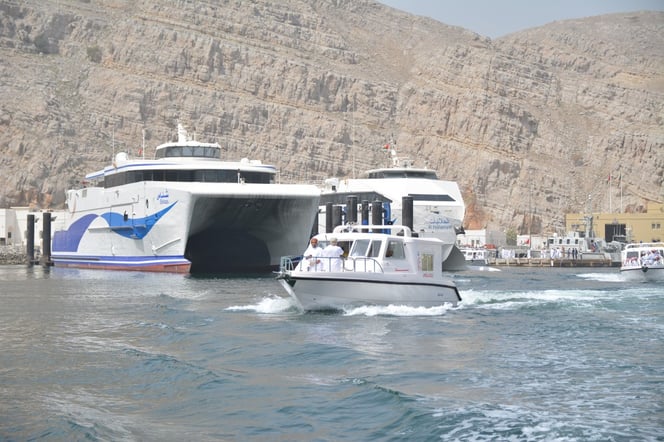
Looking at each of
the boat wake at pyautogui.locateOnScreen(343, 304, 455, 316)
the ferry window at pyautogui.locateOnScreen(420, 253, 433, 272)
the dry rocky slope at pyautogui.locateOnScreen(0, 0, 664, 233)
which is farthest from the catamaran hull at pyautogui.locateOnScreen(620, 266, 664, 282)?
the dry rocky slope at pyautogui.locateOnScreen(0, 0, 664, 233)

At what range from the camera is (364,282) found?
22.2 metres

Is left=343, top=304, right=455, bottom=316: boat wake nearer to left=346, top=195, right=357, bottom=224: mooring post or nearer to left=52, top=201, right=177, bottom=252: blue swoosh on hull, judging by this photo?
left=52, top=201, right=177, bottom=252: blue swoosh on hull

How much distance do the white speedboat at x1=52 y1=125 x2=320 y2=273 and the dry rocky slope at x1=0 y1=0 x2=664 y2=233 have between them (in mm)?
39374

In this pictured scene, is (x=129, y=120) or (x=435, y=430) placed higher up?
(x=129, y=120)

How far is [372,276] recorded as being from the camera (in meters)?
22.3

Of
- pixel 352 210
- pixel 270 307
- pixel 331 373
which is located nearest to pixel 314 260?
pixel 270 307

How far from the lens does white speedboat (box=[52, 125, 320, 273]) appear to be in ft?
140

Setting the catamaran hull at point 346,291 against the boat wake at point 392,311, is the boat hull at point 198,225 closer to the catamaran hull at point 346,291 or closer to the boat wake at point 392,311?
the catamaran hull at point 346,291

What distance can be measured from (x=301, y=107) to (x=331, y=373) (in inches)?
3716

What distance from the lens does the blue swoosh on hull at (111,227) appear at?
4507 centimetres

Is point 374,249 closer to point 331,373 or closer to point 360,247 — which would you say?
point 360,247

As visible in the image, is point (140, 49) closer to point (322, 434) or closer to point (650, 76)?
point (650, 76)

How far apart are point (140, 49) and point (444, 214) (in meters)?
57.5

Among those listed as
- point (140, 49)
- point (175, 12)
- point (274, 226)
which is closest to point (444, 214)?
point (274, 226)
